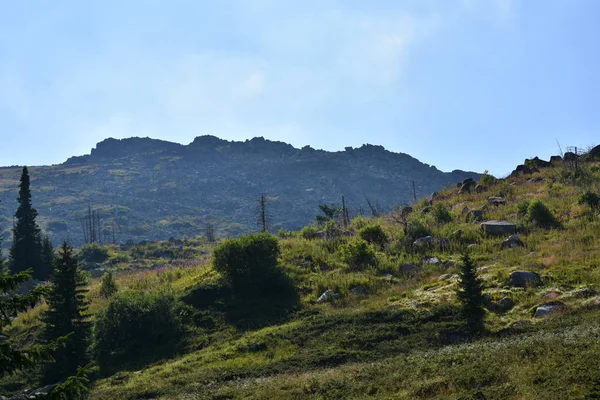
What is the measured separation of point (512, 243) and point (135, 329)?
23.2 metres

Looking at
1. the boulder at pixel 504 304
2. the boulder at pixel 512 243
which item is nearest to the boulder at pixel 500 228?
the boulder at pixel 512 243

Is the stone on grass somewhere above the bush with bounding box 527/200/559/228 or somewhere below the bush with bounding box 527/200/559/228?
below

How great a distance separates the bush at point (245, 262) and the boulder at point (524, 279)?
44.4 ft

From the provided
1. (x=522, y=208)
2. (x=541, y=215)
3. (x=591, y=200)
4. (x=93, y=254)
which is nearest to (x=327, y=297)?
(x=541, y=215)

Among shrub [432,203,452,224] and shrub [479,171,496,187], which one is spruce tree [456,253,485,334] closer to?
shrub [432,203,452,224]

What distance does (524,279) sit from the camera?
2422 centimetres

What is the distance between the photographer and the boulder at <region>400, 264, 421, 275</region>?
2964 centimetres

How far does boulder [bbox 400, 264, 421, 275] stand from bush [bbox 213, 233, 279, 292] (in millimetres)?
8036

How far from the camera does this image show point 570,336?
15438 mm

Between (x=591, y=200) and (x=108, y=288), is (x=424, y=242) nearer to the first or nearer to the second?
(x=591, y=200)

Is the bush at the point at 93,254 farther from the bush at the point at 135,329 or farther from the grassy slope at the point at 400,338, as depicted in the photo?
the bush at the point at 135,329

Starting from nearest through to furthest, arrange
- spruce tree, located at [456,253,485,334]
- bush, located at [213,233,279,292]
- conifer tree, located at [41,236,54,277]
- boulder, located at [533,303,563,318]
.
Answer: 1. boulder, located at [533,303,563,318]
2. spruce tree, located at [456,253,485,334]
3. bush, located at [213,233,279,292]
4. conifer tree, located at [41,236,54,277]

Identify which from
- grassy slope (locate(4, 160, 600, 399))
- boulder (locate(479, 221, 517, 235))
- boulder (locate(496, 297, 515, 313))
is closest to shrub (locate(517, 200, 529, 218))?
grassy slope (locate(4, 160, 600, 399))

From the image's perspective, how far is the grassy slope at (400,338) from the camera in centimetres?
1319
